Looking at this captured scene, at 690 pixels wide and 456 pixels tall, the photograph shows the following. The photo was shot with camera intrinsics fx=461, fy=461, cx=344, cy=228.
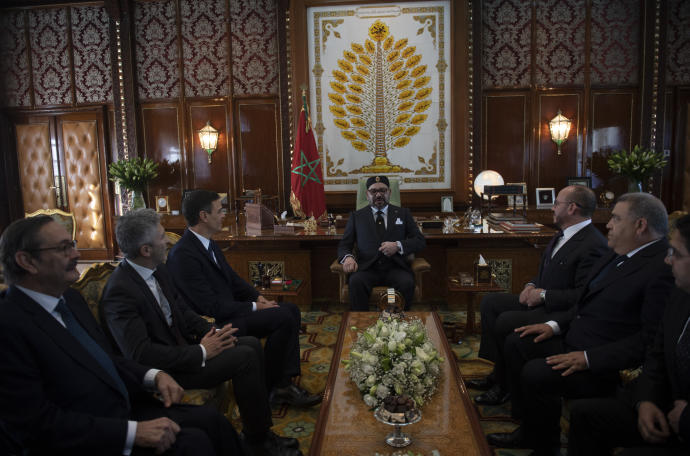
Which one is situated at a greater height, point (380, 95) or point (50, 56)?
point (50, 56)

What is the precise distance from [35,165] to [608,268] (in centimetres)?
833

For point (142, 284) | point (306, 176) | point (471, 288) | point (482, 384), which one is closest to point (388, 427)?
point (142, 284)

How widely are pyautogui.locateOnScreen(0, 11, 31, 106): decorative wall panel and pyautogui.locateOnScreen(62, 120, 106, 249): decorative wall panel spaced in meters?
0.86

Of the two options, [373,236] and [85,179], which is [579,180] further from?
[85,179]

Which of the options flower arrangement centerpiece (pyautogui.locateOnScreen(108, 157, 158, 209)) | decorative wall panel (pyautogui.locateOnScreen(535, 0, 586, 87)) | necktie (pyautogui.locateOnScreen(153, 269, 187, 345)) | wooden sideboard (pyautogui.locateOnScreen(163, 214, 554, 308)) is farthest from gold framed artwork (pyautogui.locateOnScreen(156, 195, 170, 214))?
decorative wall panel (pyautogui.locateOnScreen(535, 0, 586, 87))

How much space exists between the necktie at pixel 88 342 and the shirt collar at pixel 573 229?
2538 millimetres

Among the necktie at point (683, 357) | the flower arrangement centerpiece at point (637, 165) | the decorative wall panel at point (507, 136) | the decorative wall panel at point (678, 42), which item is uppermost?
the decorative wall panel at point (678, 42)

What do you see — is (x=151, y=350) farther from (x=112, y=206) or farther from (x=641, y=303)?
(x=112, y=206)

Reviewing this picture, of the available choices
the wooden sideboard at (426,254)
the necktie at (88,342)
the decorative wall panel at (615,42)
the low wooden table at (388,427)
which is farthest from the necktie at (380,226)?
the decorative wall panel at (615,42)

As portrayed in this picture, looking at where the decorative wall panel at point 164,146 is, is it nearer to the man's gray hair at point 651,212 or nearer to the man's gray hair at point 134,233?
the man's gray hair at point 134,233

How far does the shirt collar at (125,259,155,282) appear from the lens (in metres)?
2.26

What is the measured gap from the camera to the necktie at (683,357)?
169 centimetres

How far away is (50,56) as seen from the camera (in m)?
7.22

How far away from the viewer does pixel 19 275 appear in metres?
1.58
